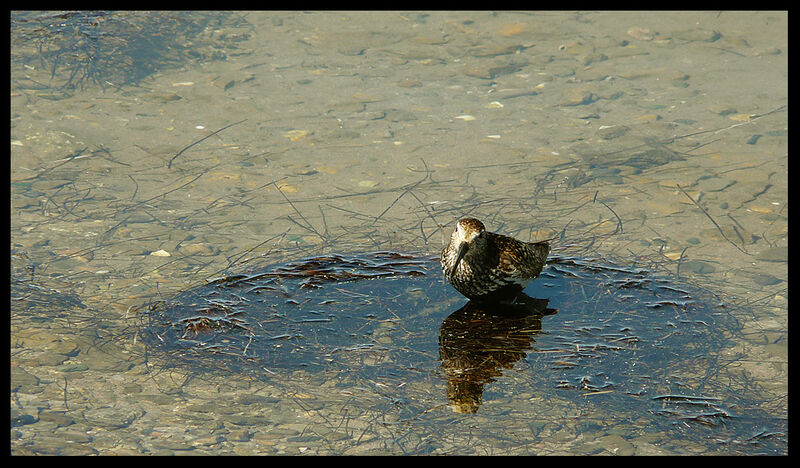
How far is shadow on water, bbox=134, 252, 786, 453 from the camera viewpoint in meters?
5.66

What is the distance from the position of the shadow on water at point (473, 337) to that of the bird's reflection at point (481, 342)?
0.04 feet

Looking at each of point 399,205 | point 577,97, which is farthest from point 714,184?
point 399,205

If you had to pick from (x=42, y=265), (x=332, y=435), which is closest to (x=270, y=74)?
(x=42, y=265)

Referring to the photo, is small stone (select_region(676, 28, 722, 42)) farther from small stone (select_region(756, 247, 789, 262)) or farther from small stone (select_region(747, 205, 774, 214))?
small stone (select_region(756, 247, 789, 262))

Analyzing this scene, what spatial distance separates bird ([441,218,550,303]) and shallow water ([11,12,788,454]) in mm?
340

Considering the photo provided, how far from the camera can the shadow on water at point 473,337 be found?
18.6 ft

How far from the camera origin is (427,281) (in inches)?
274

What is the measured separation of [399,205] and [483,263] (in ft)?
6.76

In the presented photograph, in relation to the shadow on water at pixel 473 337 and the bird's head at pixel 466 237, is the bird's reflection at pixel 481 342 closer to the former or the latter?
the shadow on water at pixel 473 337

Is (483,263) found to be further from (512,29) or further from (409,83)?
(512,29)

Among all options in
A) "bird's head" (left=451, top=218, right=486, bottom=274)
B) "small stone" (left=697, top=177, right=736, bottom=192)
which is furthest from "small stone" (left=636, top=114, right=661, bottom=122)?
"bird's head" (left=451, top=218, right=486, bottom=274)

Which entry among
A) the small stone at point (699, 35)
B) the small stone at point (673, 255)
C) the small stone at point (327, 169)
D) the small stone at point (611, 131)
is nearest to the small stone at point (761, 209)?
the small stone at point (673, 255)

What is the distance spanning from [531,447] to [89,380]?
2.75 metres

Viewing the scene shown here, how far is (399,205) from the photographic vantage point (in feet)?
27.0
